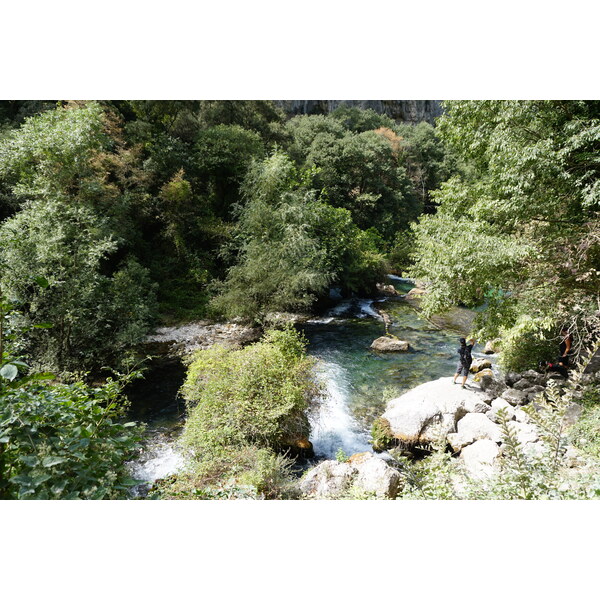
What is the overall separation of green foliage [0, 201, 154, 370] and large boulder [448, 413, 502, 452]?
186 inches

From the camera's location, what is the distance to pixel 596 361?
407 cm

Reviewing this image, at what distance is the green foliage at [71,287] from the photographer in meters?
3.73

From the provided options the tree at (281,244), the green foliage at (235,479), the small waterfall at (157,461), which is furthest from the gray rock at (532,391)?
the small waterfall at (157,461)

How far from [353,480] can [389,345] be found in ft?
12.5

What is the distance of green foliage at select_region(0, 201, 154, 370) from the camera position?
373 cm

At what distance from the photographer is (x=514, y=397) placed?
15.7 ft

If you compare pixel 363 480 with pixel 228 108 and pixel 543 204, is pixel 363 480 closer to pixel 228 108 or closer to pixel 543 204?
pixel 543 204

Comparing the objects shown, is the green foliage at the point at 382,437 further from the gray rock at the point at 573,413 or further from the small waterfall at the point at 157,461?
the small waterfall at the point at 157,461

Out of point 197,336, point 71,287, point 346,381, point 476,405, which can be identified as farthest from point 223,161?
point 476,405

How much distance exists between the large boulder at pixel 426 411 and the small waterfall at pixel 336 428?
49 centimetres

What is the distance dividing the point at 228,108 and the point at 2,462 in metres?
5.58
